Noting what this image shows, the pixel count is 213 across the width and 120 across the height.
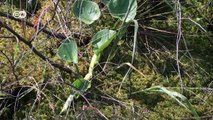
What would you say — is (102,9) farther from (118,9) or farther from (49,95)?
(49,95)

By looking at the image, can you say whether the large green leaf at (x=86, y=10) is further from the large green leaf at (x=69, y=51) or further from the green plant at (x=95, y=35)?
the large green leaf at (x=69, y=51)

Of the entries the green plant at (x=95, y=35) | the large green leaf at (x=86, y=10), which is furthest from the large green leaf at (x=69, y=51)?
the large green leaf at (x=86, y=10)

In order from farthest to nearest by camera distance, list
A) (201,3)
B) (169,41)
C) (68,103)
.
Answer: (201,3), (169,41), (68,103)

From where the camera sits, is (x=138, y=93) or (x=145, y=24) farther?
(x=145, y=24)

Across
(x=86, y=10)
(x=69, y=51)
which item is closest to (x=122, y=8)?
(x=86, y=10)

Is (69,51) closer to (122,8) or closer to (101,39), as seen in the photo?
(101,39)

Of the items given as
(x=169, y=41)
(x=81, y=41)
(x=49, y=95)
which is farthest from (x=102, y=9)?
(x=49, y=95)

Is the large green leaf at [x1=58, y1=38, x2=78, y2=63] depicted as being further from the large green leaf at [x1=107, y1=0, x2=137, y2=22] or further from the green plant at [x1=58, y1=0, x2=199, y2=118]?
the large green leaf at [x1=107, y1=0, x2=137, y2=22]

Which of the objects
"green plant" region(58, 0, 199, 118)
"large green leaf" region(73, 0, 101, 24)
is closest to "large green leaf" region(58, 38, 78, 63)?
"green plant" region(58, 0, 199, 118)
